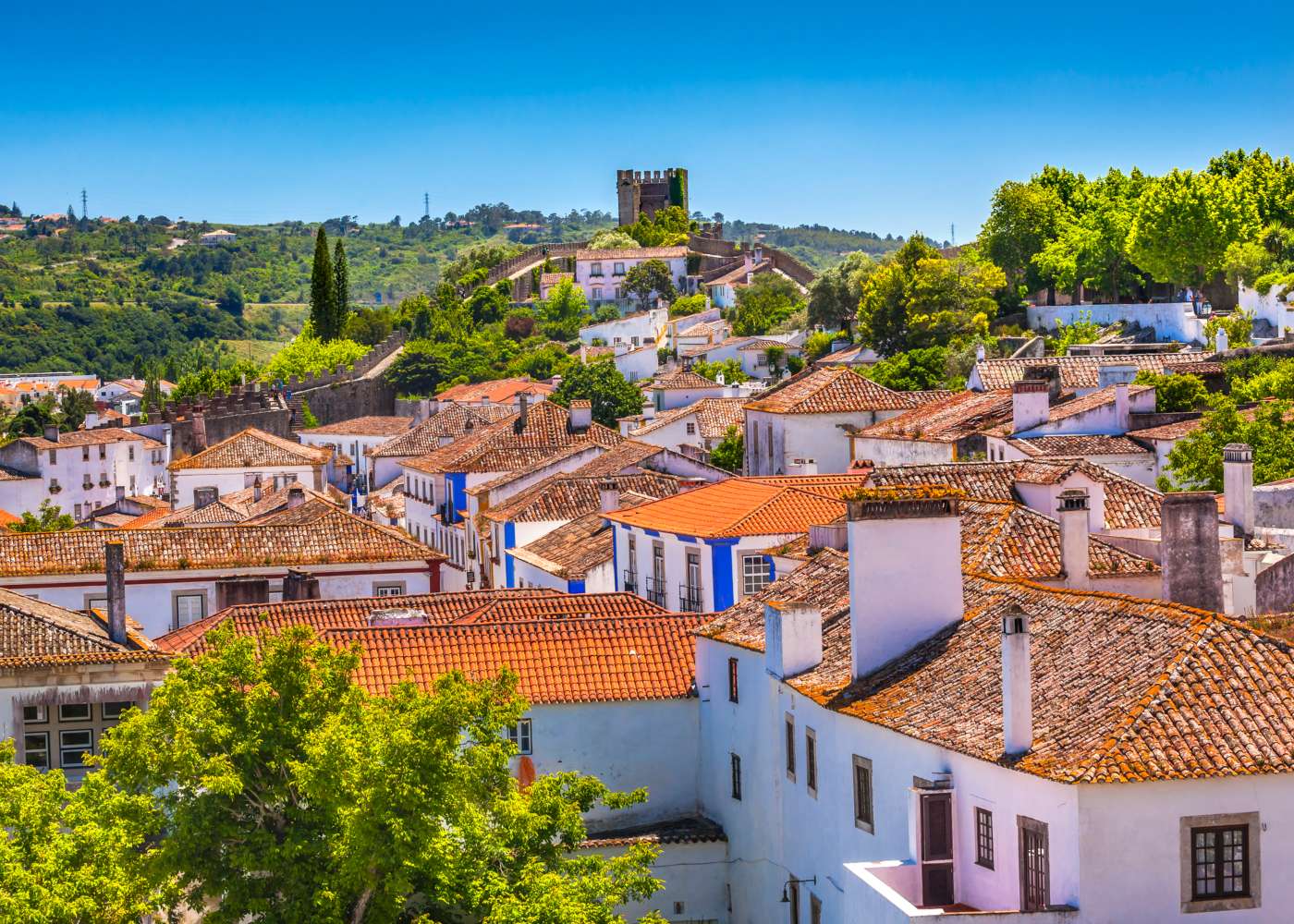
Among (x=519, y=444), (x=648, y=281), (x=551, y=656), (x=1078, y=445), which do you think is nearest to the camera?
(x=551, y=656)

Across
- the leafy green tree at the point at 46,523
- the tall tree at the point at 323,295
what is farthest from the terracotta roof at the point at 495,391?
the leafy green tree at the point at 46,523

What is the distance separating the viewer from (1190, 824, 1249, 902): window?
19.9 metres

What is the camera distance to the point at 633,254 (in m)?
144

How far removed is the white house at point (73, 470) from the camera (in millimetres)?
98188

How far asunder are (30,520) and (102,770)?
52.6 metres

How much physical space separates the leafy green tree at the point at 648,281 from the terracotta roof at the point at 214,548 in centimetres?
9022

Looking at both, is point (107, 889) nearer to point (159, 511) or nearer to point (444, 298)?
point (159, 511)

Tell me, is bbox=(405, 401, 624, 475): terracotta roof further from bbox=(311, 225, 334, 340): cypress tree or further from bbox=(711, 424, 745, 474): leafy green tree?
bbox=(311, 225, 334, 340): cypress tree

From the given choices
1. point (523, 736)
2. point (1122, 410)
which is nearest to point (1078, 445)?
point (1122, 410)

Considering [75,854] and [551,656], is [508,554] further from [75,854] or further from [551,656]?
[75,854]

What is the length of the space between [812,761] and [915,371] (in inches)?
1872

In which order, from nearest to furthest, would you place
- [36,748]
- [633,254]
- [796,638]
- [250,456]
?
[796,638], [36,748], [250,456], [633,254]

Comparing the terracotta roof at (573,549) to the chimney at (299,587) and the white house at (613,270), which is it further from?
the white house at (613,270)

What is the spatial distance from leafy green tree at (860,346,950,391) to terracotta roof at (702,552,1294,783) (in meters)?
46.6
